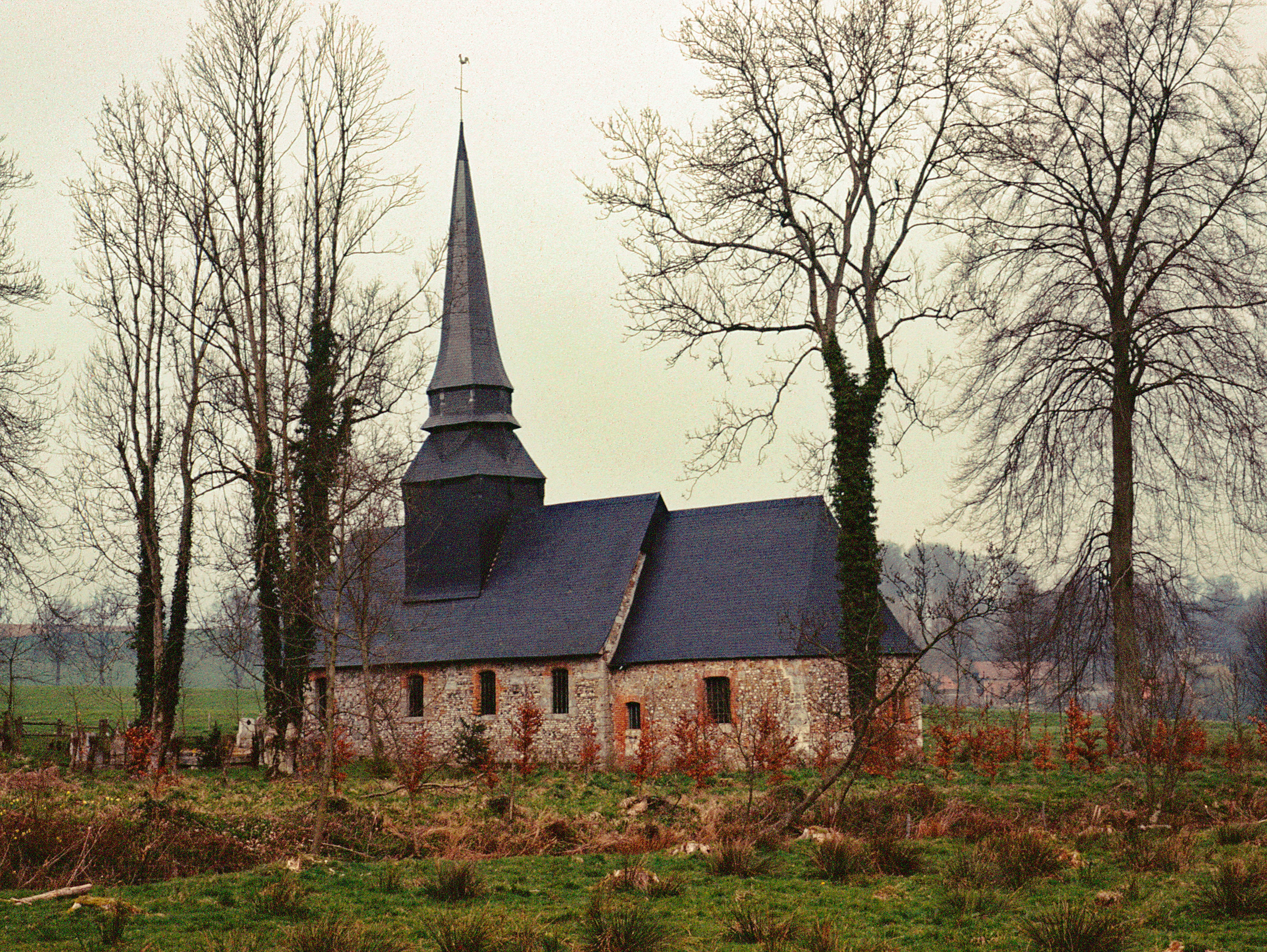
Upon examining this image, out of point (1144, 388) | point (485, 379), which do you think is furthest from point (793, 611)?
point (485, 379)

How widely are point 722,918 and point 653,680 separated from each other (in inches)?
675

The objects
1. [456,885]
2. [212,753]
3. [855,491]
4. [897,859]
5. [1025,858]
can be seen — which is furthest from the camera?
[212,753]

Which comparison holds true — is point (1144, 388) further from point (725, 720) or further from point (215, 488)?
point (215, 488)

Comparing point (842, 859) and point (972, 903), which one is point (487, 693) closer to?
point (842, 859)

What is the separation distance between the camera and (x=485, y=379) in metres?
32.2

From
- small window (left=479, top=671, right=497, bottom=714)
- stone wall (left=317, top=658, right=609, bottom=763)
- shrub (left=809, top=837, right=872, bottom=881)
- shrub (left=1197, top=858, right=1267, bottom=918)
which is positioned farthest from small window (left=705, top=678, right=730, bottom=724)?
shrub (left=1197, top=858, right=1267, bottom=918)

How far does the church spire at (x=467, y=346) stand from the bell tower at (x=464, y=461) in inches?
1.0

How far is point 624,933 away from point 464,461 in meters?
23.5

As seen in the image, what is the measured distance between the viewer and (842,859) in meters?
12.8

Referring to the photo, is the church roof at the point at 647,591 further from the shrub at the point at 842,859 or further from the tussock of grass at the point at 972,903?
the tussock of grass at the point at 972,903

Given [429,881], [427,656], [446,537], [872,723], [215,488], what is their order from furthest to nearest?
[446,537]
[427,656]
[215,488]
[872,723]
[429,881]

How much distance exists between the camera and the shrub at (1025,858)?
11.9 m

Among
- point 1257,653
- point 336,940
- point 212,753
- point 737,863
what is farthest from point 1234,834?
point 1257,653

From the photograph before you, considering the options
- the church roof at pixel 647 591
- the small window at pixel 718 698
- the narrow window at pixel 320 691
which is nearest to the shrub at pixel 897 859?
Answer: the church roof at pixel 647 591
